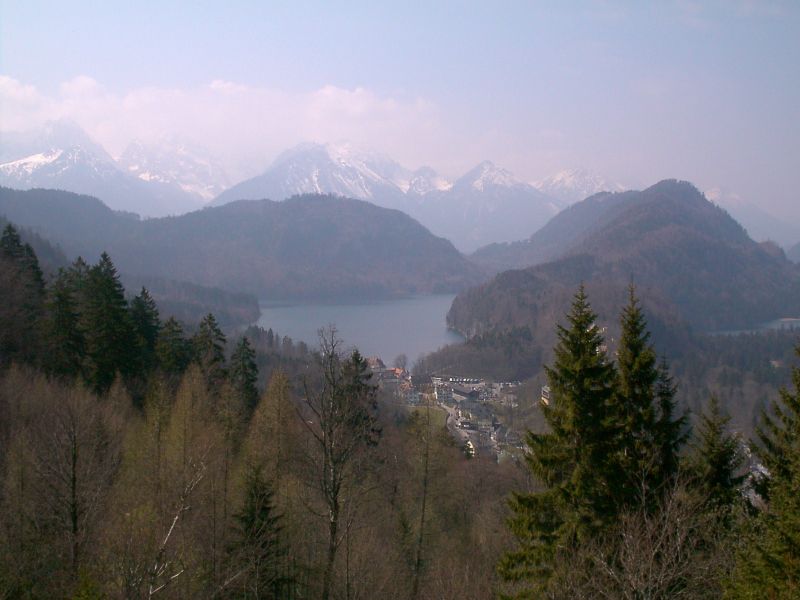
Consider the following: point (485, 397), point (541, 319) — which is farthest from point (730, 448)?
point (541, 319)

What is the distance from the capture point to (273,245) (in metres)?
144

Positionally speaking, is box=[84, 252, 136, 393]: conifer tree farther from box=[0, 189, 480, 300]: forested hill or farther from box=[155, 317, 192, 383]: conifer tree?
box=[0, 189, 480, 300]: forested hill

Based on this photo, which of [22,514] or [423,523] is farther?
[423,523]

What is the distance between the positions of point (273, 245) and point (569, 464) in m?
141

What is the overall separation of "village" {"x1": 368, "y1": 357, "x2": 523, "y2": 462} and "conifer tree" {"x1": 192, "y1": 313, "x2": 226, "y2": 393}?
7592mm

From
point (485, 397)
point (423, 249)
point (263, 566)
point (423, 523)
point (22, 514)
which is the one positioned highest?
point (423, 249)

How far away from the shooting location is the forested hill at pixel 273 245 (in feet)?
353

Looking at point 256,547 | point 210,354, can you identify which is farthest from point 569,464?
point 210,354

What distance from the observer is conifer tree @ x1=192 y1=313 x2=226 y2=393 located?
51.1 feet

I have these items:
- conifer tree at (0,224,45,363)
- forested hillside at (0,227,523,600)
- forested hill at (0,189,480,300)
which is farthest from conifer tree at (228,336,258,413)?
forested hill at (0,189,480,300)

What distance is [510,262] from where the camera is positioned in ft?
530

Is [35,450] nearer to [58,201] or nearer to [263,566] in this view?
[263,566]

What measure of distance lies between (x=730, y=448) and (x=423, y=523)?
5.74 m

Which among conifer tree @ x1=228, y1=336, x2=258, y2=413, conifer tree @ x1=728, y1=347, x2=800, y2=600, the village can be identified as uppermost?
conifer tree @ x1=728, y1=347, x2=800, y2=600
